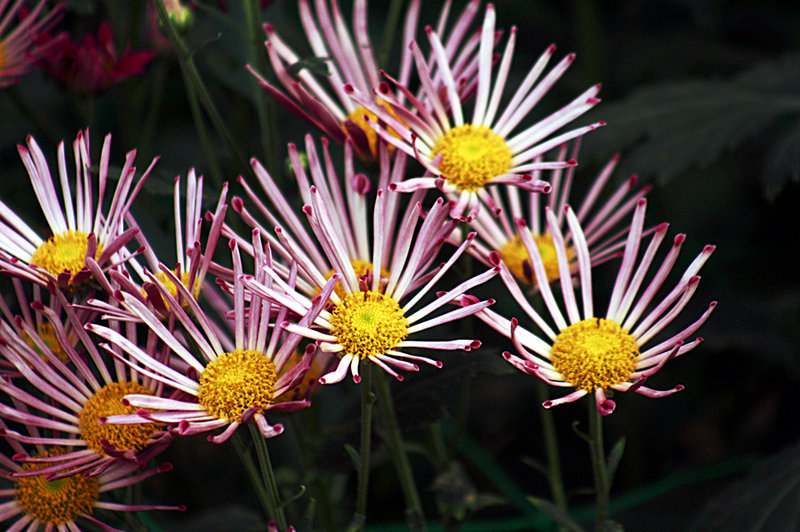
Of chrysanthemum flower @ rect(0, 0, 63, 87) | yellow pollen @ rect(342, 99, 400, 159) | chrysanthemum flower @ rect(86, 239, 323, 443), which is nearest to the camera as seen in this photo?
chrysanthemum flower @ rect(86, 239, 323, 443)

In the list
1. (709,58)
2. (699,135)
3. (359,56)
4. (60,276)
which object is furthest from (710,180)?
(60,276)

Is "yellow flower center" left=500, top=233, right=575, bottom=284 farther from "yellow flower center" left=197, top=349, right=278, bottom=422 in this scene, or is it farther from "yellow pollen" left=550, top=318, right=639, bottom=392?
"yellow flower center" left=197, top=349, right=278, bottom=422

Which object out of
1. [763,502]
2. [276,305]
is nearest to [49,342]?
[276,305]

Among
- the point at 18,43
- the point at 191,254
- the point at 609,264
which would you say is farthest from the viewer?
the point at 609,264

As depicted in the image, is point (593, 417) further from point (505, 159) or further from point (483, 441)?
point (483, 441)

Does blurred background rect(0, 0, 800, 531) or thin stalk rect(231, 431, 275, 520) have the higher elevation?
blurred background rect(0, 0, 800, 531)

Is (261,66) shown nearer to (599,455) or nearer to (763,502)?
(599,455)

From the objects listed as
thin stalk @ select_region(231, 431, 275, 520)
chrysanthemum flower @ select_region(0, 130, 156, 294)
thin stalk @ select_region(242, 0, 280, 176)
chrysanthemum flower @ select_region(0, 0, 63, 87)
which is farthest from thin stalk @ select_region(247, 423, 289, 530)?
chrysanthemum flower @ select_region(0, 0, 63, 87)
